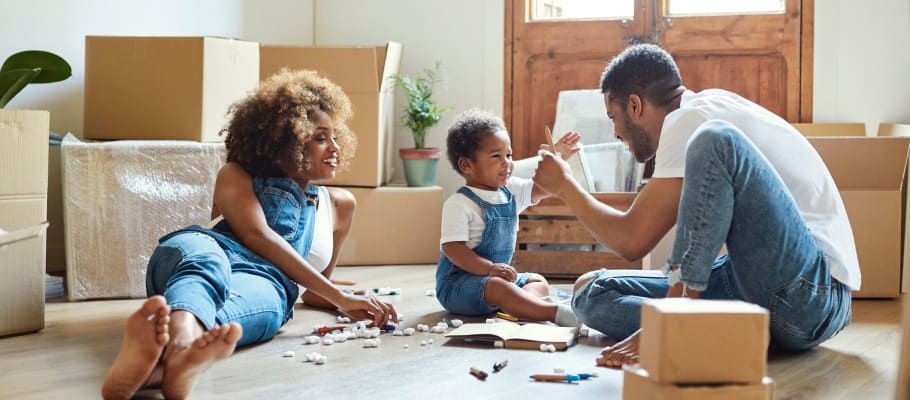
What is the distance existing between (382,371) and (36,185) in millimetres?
1084

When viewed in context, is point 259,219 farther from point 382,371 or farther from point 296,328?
point 382,371

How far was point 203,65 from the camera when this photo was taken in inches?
128

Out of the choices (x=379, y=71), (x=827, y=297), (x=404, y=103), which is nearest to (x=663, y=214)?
(x=827, y=297)

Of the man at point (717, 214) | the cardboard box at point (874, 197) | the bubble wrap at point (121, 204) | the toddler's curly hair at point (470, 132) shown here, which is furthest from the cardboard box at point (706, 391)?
the bubble wrap at point (121, 204)

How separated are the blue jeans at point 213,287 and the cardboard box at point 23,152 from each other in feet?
1.65

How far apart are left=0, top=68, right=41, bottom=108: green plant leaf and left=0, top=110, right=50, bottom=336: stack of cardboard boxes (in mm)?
393

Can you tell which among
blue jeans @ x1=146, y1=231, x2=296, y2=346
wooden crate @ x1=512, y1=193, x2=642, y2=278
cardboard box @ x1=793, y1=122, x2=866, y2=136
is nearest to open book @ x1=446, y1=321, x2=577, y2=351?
blue jeans @ x1=146, y1=231, x2=296, y2=346

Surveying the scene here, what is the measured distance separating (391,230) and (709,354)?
2810mm

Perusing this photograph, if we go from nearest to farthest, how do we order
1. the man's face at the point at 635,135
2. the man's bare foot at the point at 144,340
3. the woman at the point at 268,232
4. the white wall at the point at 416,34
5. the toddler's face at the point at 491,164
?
the man's bare foot at the point at 144,340 → the woman at the point at 268,232 → the man's face at the point at 635,135 → the toddler's face at the point at 491,164 → the white wall at the point at 416,34

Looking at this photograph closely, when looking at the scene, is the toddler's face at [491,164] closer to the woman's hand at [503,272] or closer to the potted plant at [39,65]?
the woman's hand at [503,272]

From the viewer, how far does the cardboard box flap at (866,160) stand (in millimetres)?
3096

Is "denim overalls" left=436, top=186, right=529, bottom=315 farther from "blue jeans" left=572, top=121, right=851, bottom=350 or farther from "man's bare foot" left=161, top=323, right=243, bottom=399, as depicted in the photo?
"man's bare foot" left=161, top=323, right=243, bottom=399

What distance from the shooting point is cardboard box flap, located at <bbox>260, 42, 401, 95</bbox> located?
3.94 metres

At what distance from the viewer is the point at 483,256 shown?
2.70 metres
